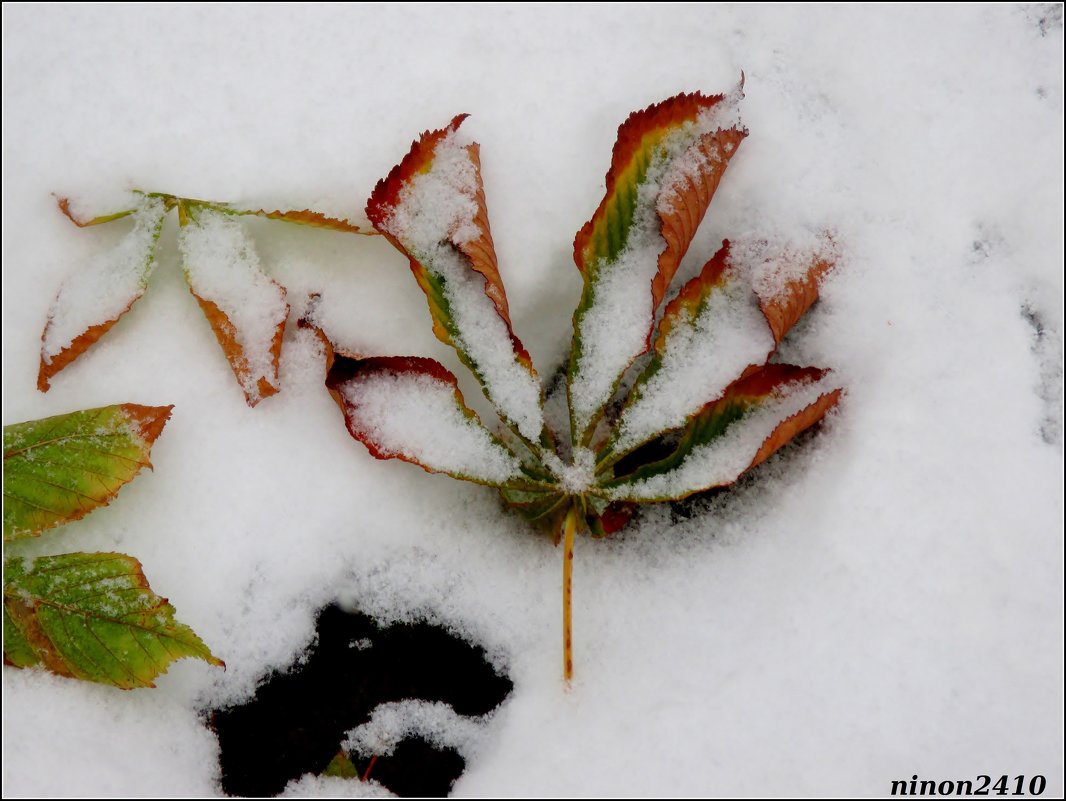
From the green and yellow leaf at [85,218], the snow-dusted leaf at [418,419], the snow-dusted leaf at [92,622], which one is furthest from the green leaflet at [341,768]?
the green and yellow leaf at [85,218]

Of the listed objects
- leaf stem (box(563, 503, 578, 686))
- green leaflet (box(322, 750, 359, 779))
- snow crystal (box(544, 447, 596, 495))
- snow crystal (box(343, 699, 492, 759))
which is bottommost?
green leaflet (box(322, 750, 359, 779))

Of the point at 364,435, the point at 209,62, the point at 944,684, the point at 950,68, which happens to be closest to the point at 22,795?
the point at 364,435

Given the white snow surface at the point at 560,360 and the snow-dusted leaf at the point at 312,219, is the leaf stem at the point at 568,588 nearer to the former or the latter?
the white snow surface at the point at 560,360

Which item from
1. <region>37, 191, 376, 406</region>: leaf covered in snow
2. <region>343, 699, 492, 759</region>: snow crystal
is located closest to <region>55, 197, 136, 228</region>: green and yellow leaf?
<region>37, 191, 376, 406</region>: leaf covered in snow

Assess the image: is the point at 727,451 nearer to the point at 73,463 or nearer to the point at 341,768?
the point at 341,768

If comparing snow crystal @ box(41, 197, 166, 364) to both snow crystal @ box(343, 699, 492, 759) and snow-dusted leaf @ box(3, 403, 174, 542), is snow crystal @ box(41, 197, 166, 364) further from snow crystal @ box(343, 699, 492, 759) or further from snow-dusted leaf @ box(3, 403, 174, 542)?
snow crystal @ box(343, 699, 492, 759)
